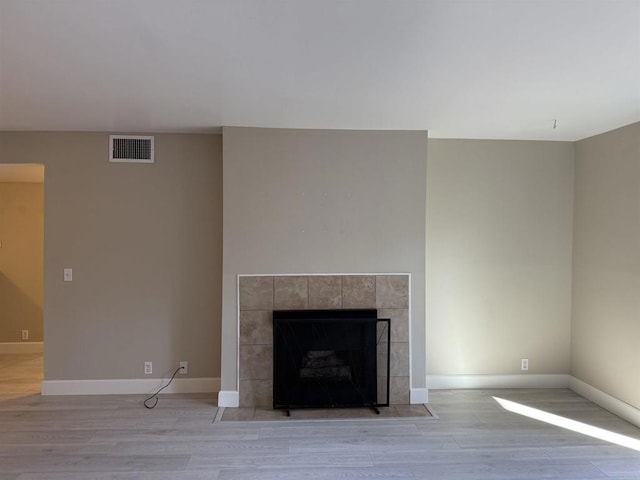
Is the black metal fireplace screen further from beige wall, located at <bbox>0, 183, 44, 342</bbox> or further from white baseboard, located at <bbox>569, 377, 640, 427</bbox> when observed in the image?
beige wall, located at <bbox>0, 183, 44, 342</bbox>

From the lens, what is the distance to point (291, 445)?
258 cm

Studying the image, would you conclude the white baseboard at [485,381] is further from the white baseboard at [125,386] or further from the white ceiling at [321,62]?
the white ceiling at [321,62]

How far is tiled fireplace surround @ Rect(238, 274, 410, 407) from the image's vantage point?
124 inches

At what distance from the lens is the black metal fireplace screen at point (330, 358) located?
3092mm

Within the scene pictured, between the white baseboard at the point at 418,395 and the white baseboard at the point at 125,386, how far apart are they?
1777 millimetres

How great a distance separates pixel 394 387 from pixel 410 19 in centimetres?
279

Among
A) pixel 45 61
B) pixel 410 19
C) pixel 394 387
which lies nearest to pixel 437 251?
pixel 394 387

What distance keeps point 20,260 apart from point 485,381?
5.64 metres

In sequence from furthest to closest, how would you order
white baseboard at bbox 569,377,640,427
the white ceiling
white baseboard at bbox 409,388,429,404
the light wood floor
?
white baseboard at bbox 409,388,429,404, white baseboard at bbox 569,377,640,427, the light wood floor, the white ceiling

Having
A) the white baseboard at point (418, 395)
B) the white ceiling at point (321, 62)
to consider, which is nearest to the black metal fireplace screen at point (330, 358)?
the white baseboard at point (418, 395)

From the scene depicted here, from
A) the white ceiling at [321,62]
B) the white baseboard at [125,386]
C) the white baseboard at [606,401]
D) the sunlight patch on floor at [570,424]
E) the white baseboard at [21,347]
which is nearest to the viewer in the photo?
the white ceiling at [321,62]

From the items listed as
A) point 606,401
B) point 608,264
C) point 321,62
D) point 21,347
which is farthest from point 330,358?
point 21,347

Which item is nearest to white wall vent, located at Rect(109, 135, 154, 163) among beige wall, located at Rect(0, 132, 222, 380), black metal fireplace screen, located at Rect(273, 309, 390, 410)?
beige wall, located at Rect(0, 132, 222, 380)

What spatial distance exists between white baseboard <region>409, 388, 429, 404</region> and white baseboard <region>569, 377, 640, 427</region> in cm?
152
